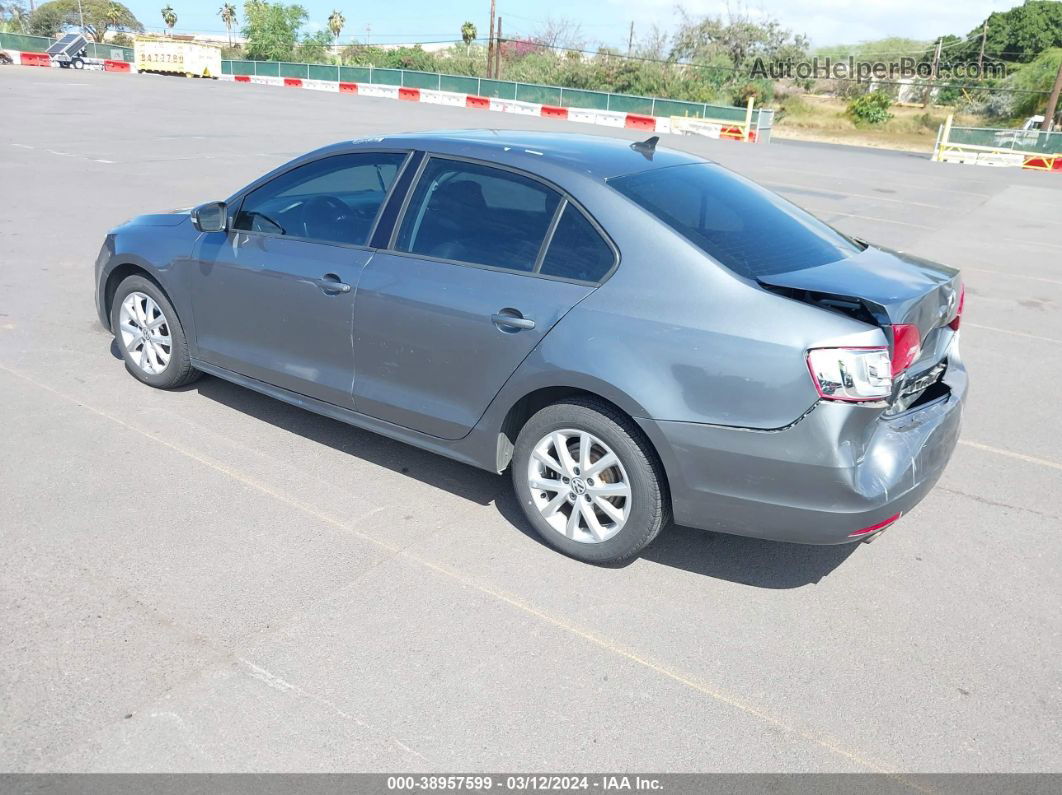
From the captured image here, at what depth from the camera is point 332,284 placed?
453 cm

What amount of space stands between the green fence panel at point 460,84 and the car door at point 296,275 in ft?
141

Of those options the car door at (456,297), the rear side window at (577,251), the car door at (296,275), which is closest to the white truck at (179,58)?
the car door at (296,275)

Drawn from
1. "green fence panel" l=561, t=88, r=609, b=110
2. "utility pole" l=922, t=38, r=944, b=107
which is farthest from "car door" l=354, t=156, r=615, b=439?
"utility pole" l=922, t=38, r=944, b=107

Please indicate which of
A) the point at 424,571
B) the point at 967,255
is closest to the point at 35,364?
the point at 424,571

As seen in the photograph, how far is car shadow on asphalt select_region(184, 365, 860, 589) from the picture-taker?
4062mm

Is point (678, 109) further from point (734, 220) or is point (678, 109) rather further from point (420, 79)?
point (734, 220)

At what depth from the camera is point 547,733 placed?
2977 mm

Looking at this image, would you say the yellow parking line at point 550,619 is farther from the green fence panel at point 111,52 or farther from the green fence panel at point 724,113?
the green fence panel at point 111,52

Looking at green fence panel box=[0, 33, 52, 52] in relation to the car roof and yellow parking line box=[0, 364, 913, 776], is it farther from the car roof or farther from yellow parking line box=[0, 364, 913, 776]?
the car roof

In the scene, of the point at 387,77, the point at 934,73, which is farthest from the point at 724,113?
the point at 934,73

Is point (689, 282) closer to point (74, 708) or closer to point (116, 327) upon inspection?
point (74, 708)

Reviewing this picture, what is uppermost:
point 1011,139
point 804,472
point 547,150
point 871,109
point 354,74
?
point 871,109

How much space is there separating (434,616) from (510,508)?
103 centimetres

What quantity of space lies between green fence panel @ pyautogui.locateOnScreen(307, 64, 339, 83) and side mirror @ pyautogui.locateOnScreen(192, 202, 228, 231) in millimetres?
49593
